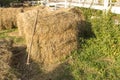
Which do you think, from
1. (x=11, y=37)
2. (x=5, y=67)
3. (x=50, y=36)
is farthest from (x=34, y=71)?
(x=11, y=37)

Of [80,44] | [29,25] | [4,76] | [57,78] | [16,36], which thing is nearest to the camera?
[4,76]

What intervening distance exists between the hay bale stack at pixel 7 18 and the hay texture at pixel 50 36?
646cm

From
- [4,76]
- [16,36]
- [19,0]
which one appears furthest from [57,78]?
[19,0]

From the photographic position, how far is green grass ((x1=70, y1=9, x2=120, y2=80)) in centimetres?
1144

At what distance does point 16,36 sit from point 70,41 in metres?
4.57

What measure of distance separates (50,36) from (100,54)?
2.00m

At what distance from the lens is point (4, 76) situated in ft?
26.2

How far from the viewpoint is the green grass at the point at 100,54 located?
11.4 meters

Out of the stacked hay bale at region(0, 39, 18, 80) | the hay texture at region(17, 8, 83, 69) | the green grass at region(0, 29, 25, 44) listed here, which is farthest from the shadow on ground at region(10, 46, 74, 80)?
the green grass at region(0, 29, 25, 44)

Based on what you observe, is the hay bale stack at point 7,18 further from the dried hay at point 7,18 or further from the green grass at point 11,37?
the green grass at point 11,37

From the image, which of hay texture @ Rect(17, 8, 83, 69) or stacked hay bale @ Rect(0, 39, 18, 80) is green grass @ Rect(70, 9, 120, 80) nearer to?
hay texture @ Rect(17, 8, 83, 69)

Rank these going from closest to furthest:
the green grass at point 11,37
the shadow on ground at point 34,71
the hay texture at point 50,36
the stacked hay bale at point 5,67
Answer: the stacked hay bale at point 5,67, the shadow on ground at point 34,71, the hay texture at point 50,36, the green grass at point 11,37

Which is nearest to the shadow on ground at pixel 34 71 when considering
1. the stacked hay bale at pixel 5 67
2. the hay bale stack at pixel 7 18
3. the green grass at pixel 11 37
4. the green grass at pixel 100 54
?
the green grass at pixel 100 54

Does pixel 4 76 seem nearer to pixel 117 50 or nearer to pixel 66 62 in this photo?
pixel 66 62
